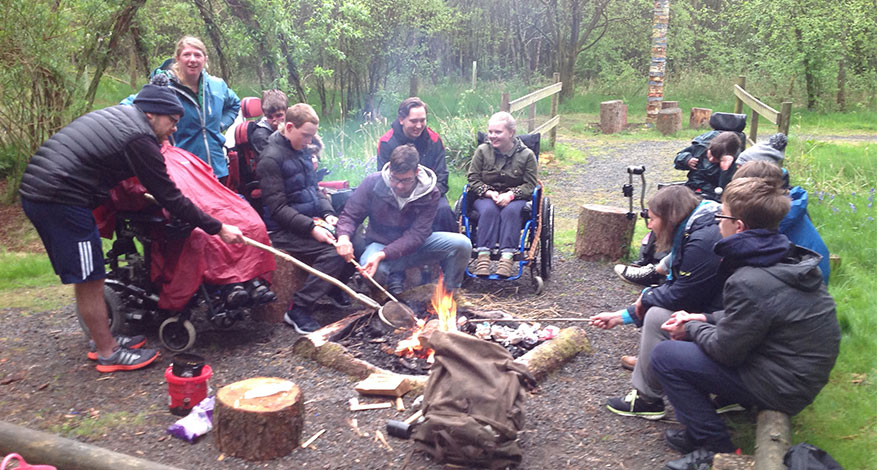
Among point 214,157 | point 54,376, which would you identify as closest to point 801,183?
point 214,157

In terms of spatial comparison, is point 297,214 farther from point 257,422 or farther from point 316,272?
point 257,422

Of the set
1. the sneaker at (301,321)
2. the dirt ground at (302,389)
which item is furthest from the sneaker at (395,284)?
the sneaker at (301,321)

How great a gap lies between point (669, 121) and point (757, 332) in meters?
12.1

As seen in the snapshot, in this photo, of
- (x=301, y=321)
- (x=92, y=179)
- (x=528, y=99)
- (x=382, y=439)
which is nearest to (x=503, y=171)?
(x=301, y=321)

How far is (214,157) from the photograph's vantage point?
5.34 m

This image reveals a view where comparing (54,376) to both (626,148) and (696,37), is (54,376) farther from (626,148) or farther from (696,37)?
(696,37)

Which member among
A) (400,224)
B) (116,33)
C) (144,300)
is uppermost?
(116,33)

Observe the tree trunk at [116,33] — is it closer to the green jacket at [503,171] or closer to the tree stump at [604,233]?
the green jacket at [503,171]

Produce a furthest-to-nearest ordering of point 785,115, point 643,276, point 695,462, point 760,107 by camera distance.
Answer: point 760,107 < point 785,115 < point 643,276 < point 695,462

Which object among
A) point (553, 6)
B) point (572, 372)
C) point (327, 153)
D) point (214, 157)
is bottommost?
point (572, 372)

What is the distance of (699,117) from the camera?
1484 cm

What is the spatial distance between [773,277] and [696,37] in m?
20.2

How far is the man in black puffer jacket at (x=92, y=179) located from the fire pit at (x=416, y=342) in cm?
114

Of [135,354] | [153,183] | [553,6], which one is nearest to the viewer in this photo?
[153,183]
